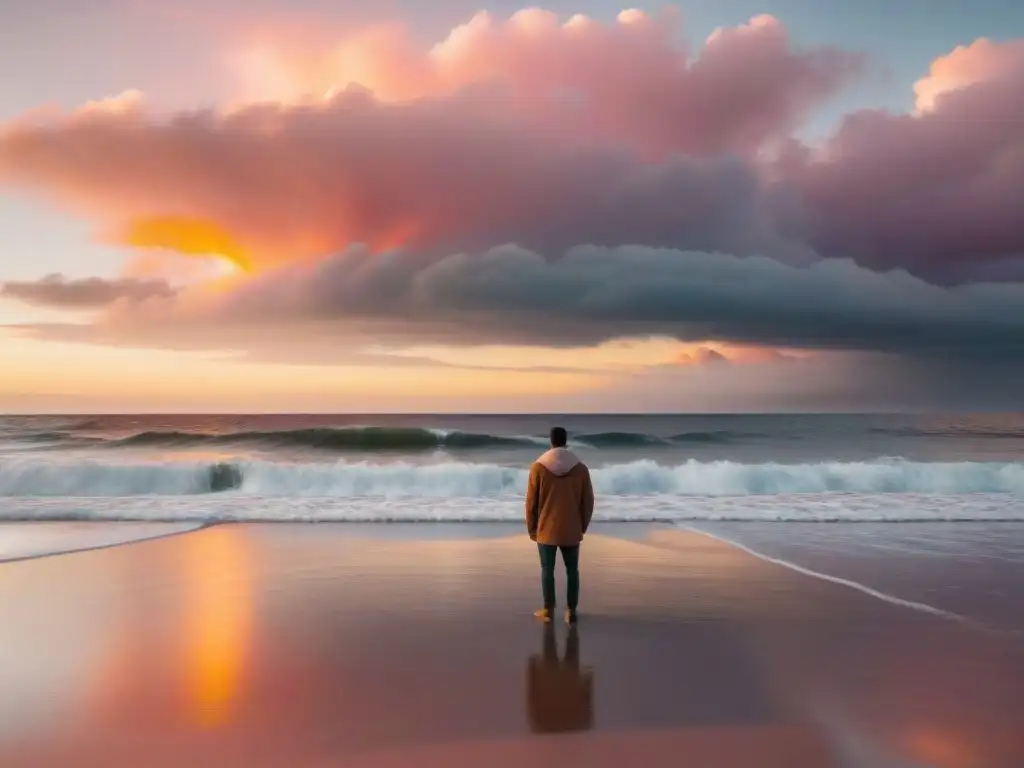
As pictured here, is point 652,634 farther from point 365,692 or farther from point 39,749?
point 39,749

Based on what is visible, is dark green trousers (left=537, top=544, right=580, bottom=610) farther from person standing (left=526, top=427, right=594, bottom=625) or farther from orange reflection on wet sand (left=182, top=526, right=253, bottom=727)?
orange reflection on wet sand (left=182, top=526, right=253, bottom=727)

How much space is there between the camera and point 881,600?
7629mm

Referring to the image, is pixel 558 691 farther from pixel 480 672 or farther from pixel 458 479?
pixel 458 479

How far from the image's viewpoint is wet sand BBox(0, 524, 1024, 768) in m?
4.23

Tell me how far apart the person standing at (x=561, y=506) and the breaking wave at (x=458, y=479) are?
42.6 feet

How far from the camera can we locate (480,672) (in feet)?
17.9

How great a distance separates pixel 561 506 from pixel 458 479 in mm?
14252

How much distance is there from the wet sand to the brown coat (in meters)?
0.85

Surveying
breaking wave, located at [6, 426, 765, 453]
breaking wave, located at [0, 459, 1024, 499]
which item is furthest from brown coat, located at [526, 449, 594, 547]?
breaking wave, located at [6, 426, 765, 453]

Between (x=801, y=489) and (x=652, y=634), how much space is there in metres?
15.3

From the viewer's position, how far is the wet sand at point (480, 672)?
4.23 m

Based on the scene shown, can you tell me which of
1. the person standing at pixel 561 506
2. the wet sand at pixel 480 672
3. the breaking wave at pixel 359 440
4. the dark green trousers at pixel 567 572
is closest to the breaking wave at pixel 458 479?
the wet sand at pixel 480 672

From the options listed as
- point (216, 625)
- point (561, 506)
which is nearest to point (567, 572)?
point (561, 506)

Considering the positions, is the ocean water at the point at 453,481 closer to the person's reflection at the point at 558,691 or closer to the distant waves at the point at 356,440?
the distant waves at the point at 356,440
